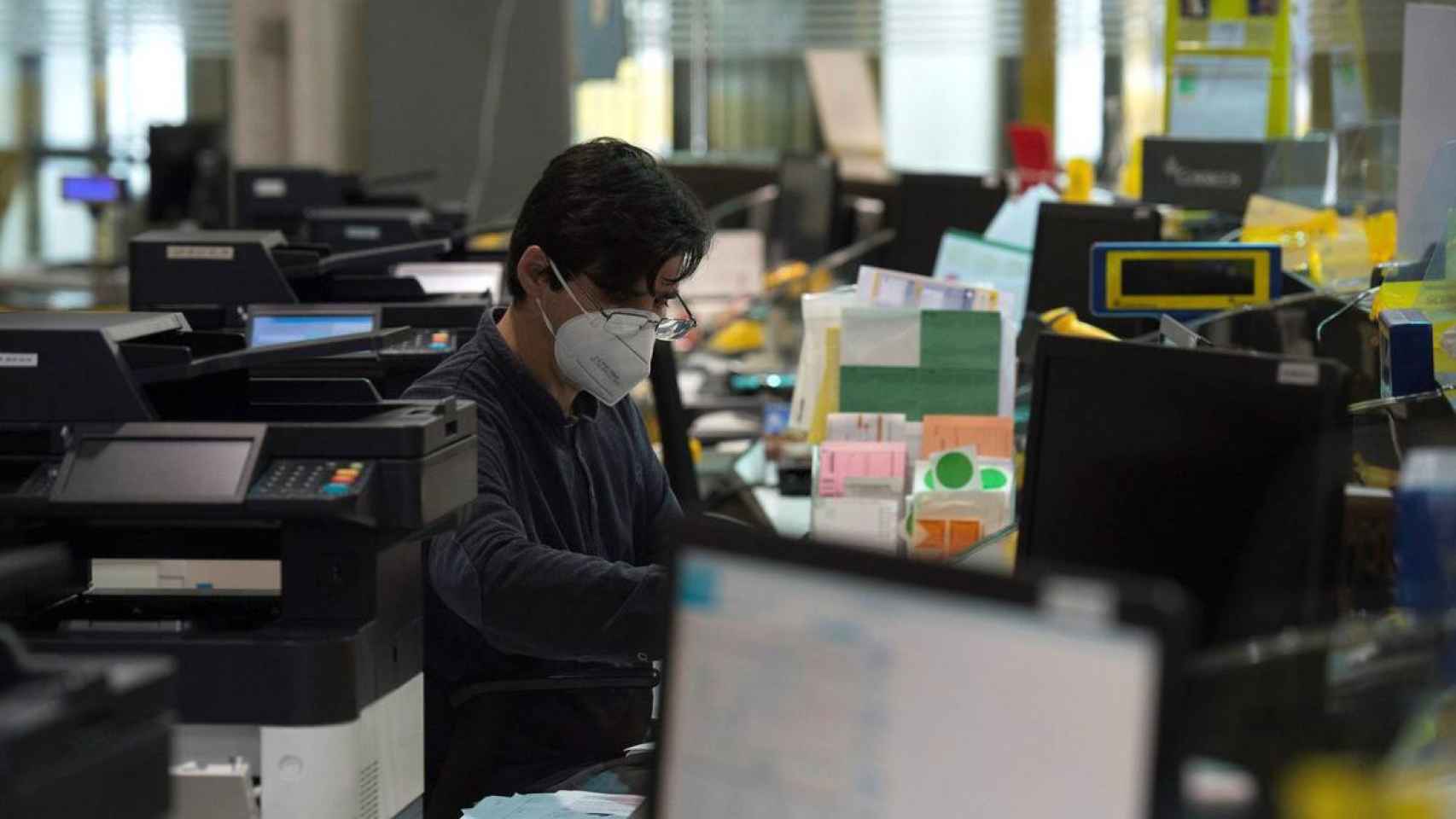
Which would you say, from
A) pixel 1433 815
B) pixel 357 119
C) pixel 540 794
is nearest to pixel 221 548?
pixel 540 794

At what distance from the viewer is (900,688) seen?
1.14m

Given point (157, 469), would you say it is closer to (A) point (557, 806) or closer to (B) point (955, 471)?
(A) point (557, 806)

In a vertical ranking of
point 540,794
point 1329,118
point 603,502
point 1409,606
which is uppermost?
point 1329,118

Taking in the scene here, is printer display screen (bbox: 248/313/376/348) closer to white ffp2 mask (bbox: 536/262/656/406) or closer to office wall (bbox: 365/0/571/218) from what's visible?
white ffp2 mask (bbox: 536/262/656/406)

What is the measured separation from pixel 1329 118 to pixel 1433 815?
12.5 feet

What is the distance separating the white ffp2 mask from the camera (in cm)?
A: 252

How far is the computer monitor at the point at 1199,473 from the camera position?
153 centimetres

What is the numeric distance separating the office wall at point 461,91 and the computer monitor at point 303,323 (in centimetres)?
390

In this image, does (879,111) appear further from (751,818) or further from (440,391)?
(751,818)

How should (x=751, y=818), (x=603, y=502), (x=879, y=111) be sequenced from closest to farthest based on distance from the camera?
(x=751, y=818) → (x=603, y=502) → (x=879, y=111)

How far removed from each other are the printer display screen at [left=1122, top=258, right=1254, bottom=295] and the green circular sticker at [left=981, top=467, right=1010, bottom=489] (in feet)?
1.20

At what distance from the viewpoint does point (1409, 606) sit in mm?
1387

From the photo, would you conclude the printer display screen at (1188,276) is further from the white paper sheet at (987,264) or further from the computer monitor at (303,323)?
the computer monitor at (303,323)

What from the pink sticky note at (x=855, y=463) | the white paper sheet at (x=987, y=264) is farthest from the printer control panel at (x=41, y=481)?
the white paper sheet at (x=987, y=264)
